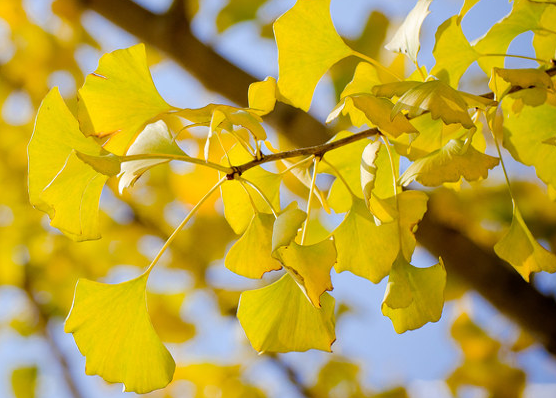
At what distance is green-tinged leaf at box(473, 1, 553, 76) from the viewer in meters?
0.25

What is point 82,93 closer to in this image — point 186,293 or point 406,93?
point 406,93

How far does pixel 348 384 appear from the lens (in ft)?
2.74

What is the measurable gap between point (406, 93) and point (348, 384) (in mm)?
720

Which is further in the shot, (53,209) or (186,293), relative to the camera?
(186,293)

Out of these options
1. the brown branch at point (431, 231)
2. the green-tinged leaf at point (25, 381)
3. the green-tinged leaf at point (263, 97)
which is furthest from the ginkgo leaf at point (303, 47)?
the green-tinged leaf at point (25, 381)

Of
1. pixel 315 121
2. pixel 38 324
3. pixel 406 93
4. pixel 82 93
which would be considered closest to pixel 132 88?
pixel 82 93

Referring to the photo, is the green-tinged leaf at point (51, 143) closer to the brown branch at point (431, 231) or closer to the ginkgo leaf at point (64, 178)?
the ginkgo leaf at point (64, 178)

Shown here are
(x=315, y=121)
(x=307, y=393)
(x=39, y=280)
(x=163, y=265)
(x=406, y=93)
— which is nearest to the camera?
(x=406, y=93)

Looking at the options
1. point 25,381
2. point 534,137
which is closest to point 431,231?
point 534,137

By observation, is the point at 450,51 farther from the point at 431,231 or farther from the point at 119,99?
the point at 431,231

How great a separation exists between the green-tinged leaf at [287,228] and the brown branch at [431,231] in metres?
0.45

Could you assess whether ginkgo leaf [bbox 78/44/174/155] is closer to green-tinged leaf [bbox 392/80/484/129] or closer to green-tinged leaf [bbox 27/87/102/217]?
green-tinged leaf [bbox 27/87/102/217]

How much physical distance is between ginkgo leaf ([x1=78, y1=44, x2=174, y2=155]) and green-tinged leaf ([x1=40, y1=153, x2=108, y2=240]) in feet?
0.08

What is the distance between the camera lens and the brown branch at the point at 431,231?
0.63 m
